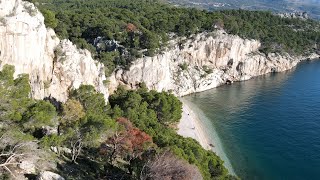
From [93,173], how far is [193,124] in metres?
31.5

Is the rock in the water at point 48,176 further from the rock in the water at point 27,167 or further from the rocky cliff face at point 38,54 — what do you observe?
the rocky cliff face at point 38,54

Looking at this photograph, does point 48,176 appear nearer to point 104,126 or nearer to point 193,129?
point 104,126

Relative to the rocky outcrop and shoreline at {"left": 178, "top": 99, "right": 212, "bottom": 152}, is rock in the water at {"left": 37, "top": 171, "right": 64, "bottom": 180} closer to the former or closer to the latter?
shoreline at {"left": 178, "top": 99, "right": 212, "bottom": 152}

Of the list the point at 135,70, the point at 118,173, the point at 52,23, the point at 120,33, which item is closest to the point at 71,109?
the point at 118,173

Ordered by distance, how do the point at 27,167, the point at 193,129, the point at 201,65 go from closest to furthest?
the point at 27,167, the point at 193,129, the point at 201,65

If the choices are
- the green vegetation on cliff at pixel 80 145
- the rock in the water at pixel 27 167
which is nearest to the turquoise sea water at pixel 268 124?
the green vegetation on cliff at pixel 80 145

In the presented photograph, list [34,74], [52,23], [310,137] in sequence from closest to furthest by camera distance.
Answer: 1. [34,74]
2. [52,23]
3. [310,137]

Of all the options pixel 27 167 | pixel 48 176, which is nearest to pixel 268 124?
pixel 48 176

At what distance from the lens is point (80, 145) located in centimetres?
3111

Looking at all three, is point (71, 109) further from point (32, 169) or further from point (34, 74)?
point (32, 169)

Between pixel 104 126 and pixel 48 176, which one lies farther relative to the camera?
pixel 104 126

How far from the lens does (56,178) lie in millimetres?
23953

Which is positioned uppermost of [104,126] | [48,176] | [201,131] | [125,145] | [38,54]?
[38,54]

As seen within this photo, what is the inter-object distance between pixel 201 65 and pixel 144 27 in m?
18.9
